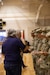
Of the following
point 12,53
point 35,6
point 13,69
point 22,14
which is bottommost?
point 13,69

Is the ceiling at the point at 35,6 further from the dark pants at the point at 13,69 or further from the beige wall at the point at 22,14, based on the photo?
the dark pants at the point at 13,69

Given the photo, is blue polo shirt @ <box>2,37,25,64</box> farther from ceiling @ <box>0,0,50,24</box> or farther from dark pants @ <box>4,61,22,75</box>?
ceiling @ <box>0,0,50,24</box>

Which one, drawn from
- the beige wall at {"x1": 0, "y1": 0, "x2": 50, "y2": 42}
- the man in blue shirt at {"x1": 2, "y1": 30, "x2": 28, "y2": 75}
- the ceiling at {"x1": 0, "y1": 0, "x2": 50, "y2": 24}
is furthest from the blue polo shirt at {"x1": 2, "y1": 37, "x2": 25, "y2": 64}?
the ceiling at {"x1": 0, "y1": 0, "x2": 50, "y2": 24}

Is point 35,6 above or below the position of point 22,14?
above

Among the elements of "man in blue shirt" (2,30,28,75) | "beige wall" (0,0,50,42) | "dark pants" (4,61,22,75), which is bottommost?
"dark pants" (4,61,22,75)

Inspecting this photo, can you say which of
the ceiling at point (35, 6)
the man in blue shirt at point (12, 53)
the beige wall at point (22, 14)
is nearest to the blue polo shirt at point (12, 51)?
the man in blue shirt at point (12, 53)

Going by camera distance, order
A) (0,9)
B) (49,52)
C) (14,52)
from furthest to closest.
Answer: (0,9)
(14,52)
(49,52)

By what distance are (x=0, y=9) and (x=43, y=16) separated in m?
3.10

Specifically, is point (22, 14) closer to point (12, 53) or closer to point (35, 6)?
point (35, 6)

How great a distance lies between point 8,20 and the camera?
15375 mm

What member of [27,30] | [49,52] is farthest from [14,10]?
[49,52]

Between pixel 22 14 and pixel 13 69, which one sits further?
pixel 22 14

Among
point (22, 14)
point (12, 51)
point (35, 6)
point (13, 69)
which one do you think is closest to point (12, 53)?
Answer: point (12, 51)

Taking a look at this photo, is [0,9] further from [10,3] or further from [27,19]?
[27,19]
